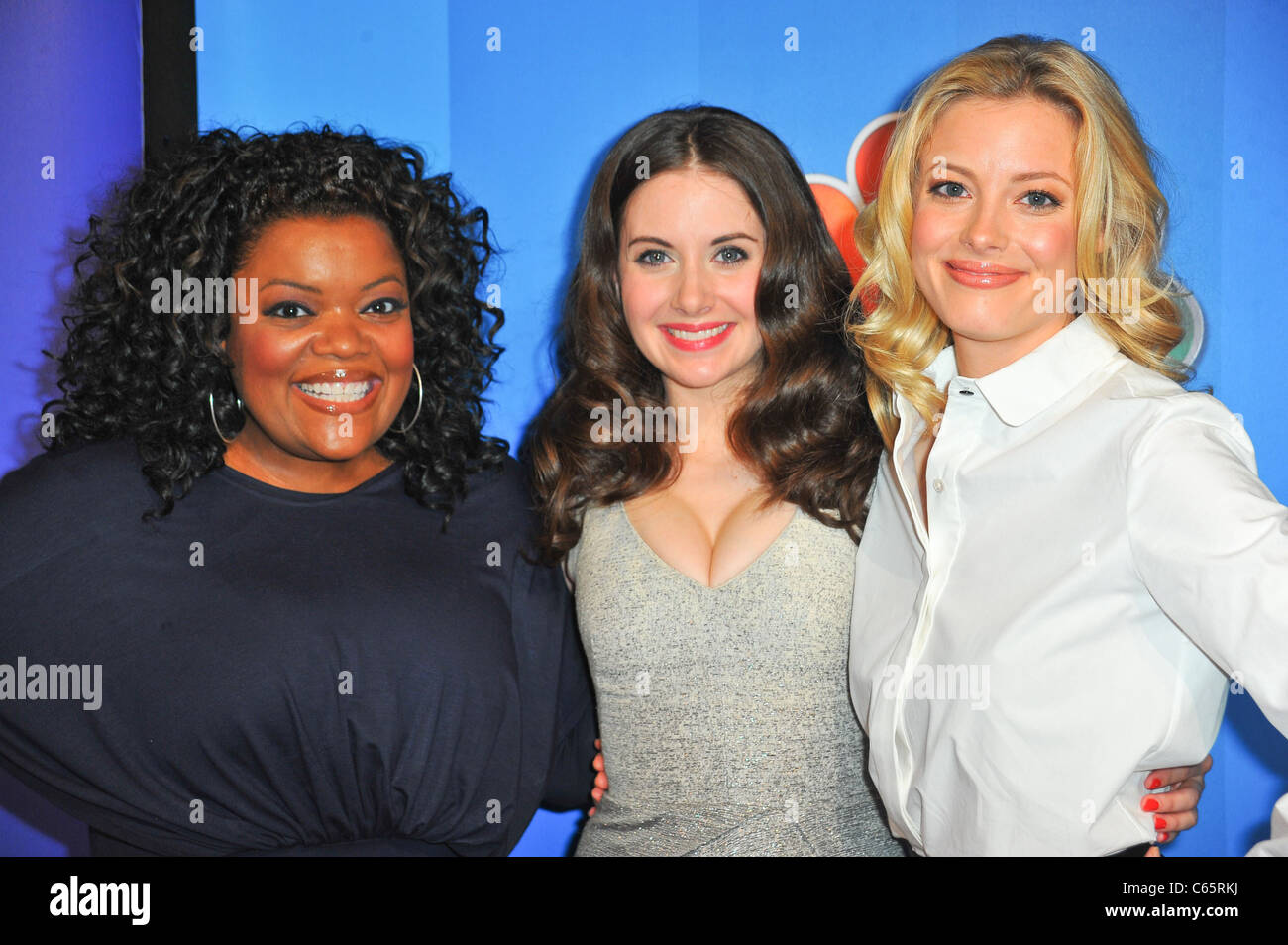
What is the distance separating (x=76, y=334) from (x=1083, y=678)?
214 centimetres

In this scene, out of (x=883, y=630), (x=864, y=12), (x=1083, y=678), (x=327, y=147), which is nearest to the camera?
(x=1083, y=678)

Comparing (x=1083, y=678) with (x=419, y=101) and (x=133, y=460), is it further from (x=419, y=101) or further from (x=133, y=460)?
(x=419, y=101)

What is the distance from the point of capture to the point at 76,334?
2375 millimetres

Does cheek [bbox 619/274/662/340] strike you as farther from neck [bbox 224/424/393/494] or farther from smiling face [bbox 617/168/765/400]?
neck [bbox 224/424/393/494]

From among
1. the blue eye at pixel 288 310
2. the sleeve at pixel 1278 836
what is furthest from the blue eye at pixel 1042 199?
the blue eye at pixel 288 310

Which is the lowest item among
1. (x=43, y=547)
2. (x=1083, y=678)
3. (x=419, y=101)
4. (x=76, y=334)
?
(x=1083, y=678)

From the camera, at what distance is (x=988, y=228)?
1881 millimetres

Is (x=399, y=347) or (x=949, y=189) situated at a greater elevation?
(x=949, y=189)

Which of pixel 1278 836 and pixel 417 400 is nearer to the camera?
pixel 1278 836

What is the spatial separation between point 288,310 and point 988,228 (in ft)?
4.44

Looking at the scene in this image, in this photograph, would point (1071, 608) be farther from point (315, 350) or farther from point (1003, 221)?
point (315, 350)
